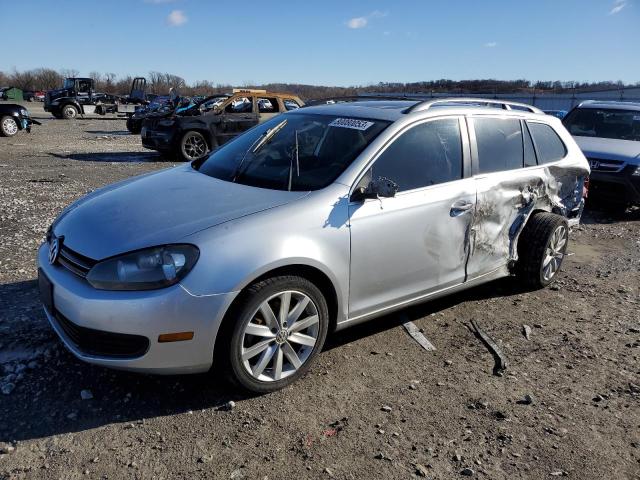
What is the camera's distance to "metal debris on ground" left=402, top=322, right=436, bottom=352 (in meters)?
3.90

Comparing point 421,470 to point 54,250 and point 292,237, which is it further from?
point 54,250

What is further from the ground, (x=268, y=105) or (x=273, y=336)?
(x=268, y=105)

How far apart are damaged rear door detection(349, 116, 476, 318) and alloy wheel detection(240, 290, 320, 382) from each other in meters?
0.36

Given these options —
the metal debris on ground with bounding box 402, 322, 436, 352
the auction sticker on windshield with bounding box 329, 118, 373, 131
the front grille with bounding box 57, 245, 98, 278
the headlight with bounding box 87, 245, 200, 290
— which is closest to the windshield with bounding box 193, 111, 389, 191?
the auction sticker on windshield with bounding box 329, 118, 373, 131

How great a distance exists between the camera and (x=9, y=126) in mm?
17781

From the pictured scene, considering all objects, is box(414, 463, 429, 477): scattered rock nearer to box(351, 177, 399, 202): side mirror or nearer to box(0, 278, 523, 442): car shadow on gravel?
box(0, 278, 523, 442): car shadow on gravel

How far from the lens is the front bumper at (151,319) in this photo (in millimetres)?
2707

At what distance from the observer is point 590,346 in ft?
13.2

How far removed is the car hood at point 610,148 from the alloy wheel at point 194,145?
835 centimetres

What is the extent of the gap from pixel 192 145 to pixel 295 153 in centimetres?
972

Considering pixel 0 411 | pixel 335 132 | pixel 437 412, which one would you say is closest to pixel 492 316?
pixel 437 412

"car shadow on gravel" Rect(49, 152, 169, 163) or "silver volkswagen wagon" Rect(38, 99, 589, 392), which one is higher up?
"silver volkswagen wagon" Rect(38, 99, 589, 392)

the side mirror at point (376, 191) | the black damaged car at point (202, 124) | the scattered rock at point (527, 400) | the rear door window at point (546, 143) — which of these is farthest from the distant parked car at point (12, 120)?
the scattered rock at point (527, 400)

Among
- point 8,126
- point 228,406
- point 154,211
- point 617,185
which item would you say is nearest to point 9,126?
point 8,126
